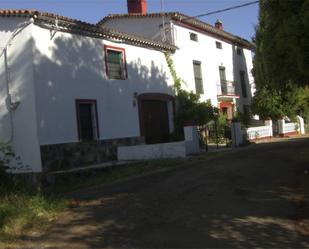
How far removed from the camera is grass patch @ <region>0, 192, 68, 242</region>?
812cm

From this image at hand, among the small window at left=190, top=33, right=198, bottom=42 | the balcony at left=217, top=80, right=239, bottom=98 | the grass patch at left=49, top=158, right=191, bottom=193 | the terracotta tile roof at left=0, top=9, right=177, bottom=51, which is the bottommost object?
the grass patch at left=49, top=158, right=191, bottom=193

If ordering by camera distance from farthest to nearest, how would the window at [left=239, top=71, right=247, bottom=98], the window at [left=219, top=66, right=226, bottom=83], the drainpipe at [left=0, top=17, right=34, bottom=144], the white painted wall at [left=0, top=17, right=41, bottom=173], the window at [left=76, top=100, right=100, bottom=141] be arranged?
the window at [left=239, top=71, right=247, bottom=98] < the window at [left=219, top=66, right=226, bottom=83] < the window at [left=76, top=100, right=100, bottom=141] < the drainpipe at [left=0, top=17, right=34, bottom=144] < the white painted wall at [left=0, top=17, right=41, bottom=173]

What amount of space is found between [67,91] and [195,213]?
10600 mm

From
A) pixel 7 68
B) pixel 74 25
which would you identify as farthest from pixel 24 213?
pixel 74 25

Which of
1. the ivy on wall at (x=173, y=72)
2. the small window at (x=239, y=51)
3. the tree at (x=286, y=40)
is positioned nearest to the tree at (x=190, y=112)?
the ivy on wall at (x=173, y=72)

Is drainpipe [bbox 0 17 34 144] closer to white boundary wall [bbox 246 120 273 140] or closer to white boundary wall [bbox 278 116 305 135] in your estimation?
white boundary wall [bbox 246 120 273 140]

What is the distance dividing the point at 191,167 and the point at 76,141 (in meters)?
5.24

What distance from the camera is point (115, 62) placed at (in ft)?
68.8

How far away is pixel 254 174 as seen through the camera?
493 inches

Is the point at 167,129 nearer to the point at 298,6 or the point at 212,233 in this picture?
the point at 298,6

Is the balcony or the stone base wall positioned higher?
the balcony

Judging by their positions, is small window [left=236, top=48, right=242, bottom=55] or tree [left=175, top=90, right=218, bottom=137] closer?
tree [left=175, top=90, right=218, bottom=137]

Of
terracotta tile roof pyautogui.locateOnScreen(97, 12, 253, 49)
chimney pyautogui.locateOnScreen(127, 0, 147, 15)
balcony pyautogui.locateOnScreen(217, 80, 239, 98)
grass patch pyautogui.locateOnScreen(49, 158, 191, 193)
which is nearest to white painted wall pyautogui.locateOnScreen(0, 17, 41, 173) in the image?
grass patch pyautogui.locateOnScreen(49, 158, 191, 193)

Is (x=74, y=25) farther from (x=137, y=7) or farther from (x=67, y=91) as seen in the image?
(x=137, y=7)
